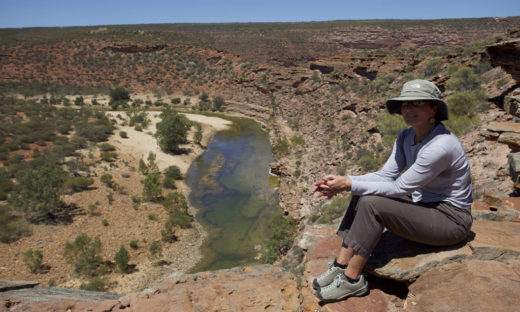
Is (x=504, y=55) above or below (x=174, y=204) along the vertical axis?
above

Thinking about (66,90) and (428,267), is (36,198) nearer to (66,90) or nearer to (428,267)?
(428,267)

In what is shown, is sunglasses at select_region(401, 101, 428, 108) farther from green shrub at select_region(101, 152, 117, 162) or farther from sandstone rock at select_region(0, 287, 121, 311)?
green shrub at select_region(101, 152, 117, 162)

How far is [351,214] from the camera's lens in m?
3.18

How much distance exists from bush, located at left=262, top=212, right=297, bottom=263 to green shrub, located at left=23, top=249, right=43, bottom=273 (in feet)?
29.2

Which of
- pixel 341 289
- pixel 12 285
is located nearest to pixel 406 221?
pixel 341 289

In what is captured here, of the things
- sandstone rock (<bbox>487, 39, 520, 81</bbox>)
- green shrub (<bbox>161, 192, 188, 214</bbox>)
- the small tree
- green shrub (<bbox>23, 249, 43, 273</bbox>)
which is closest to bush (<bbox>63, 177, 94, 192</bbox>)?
green shrub (<bbox>161, 192, 188, 214</bbox>)

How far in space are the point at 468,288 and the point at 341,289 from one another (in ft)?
3.53

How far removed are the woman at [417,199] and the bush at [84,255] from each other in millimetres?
→ 11917

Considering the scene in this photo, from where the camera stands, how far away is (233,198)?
19953 mm

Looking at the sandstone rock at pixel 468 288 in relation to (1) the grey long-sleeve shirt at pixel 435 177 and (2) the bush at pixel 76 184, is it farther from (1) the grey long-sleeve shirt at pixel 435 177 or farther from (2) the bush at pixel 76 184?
(2) the bush at pixel 76 184

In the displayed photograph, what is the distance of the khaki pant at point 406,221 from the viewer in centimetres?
273

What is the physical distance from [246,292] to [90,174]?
19443mm

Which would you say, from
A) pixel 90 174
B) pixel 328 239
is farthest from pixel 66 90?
pixel 328 239

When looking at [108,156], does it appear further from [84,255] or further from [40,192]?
[84,255]
